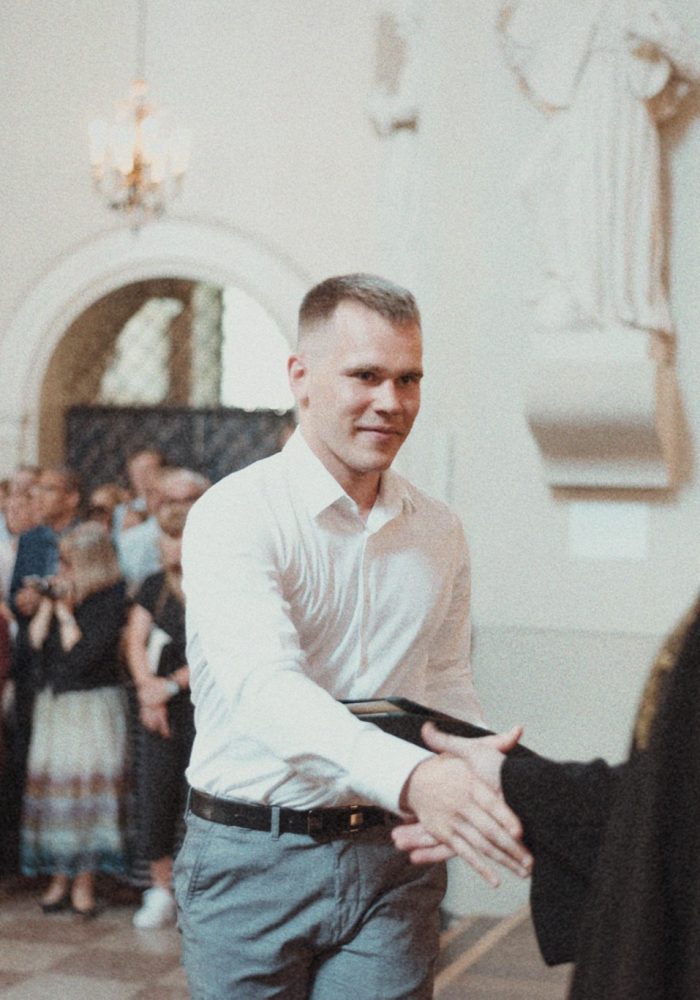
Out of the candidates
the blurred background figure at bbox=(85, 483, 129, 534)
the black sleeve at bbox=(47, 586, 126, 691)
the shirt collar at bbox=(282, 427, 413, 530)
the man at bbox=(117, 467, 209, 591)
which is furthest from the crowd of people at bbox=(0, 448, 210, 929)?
the shirt collar at bbox=(282, 427, 413, 530)

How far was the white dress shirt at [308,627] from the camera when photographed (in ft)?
6.52

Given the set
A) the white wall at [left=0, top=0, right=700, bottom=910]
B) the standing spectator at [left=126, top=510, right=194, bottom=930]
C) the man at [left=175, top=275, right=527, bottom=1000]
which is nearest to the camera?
the man at [left=175, top=275, right=527, bottom=1000]

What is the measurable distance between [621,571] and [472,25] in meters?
2.01

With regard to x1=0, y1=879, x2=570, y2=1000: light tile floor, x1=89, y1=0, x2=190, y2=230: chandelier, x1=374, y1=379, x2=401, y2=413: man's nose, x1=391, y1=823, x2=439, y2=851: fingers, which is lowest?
x1=0, y1=879, x2=570, y2=1000: light tile floor

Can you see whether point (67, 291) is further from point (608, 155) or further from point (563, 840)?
point (563, 840)

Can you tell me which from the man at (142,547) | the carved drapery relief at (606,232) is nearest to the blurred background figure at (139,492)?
the man at (142,547)

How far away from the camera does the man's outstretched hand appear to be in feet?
6.15

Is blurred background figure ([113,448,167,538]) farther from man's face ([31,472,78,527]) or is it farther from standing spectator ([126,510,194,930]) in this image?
standing spectator ([126,510,194,930])

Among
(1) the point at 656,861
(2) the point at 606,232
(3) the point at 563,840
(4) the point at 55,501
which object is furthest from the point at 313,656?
(4) the point at 55,501

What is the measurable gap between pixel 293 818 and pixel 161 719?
11.0ft

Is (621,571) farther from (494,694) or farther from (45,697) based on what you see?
(45,697)

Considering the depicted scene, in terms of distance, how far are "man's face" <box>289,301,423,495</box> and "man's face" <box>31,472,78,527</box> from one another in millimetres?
4168

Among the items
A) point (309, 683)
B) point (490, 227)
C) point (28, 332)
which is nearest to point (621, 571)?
point (490, 227)

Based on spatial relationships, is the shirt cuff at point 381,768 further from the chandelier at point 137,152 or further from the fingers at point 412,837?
the chandelier at point 137,152
